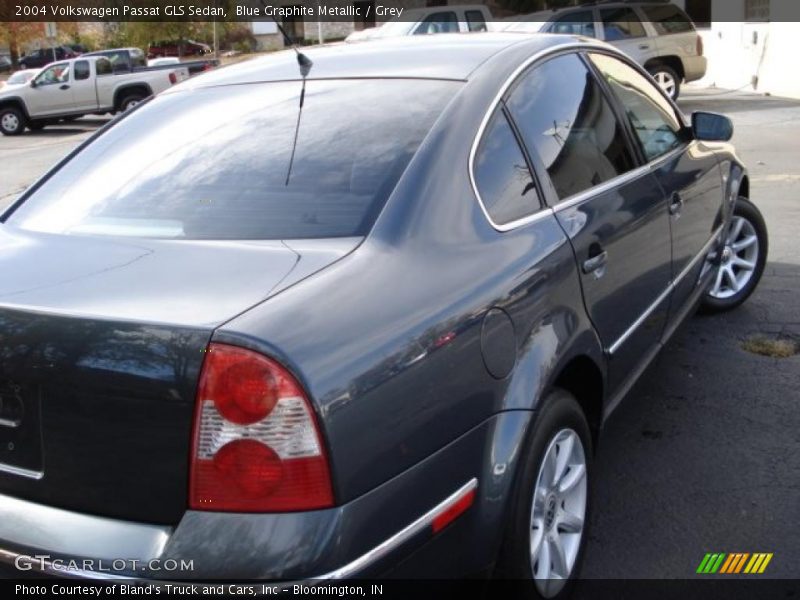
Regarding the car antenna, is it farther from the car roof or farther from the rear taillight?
the rear taillight

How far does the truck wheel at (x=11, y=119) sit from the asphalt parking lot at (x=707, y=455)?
66.4ft

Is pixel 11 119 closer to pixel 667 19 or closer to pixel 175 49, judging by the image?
pixel 667 19

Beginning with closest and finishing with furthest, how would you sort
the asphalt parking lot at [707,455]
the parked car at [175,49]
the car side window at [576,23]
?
the asphalt parking lot at [707,455] < the car side window at [576,23] < the parked car at [175,49]

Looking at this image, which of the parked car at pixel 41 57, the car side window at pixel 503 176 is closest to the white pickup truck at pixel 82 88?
the car side window at pixel 503 176

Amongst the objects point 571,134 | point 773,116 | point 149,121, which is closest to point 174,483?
point 149,121

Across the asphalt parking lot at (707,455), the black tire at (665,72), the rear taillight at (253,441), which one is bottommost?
the asphalt parking lot at (707,455)

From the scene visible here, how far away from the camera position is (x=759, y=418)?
161 inches

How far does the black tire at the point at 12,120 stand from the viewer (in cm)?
2195

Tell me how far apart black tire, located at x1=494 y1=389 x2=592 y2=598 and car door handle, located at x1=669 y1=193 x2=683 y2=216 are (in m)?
1.38

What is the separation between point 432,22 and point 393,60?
1506cm

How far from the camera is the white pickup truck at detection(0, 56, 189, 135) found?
849 inches

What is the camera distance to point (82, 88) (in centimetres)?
2164

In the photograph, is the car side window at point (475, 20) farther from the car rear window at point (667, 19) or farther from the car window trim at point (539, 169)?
the car window trim at point (539, 169)

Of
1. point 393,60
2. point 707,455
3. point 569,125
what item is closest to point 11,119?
point 393,60
